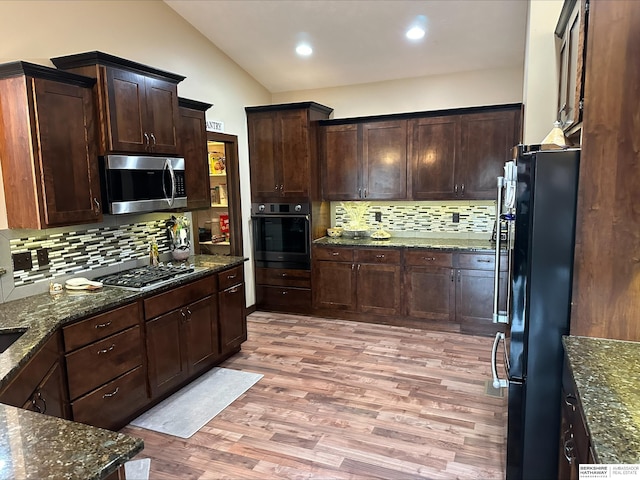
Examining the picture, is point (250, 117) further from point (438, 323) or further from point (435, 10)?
point (438, 323)

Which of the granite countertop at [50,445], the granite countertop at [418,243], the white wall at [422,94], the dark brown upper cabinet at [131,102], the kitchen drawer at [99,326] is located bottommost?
the kitchen drawer at [99,326]

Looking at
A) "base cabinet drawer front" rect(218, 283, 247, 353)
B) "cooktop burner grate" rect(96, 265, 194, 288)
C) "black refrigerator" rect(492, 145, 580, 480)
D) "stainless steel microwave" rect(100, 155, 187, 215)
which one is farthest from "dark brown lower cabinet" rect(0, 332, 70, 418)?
"black refrigerator" rect(492, 145, 580, 480)

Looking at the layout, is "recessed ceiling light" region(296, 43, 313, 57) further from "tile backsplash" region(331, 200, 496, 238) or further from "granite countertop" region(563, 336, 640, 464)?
"granite countertop" region(563, 336, 640, 464)

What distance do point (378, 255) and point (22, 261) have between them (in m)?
3.22

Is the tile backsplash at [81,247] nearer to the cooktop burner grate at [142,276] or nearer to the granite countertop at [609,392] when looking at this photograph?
the cooktop burner grate at [142,276]

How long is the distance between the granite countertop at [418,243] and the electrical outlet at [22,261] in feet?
Answer: 9.39

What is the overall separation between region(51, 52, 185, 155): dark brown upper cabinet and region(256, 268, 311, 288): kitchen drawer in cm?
221

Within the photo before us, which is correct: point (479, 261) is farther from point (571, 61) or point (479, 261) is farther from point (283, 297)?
point (571, 61)

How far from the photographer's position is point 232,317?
386 cm

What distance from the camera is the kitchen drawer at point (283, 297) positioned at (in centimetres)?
516

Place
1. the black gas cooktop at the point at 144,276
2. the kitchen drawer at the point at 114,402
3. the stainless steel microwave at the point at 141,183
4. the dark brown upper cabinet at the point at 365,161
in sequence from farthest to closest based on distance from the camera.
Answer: the dark brown upper cabinet at the point at 365,161
the black gas cooktop at the point at 144,276
the stainless steel microwave at the point at 141,183
the kitchen drawer at the point at 114,402

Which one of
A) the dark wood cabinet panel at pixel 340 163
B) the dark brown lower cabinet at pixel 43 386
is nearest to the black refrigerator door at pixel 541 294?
the dark brown lower cabinet at pixel 43 386

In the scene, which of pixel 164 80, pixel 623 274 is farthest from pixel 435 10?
pixel 623 274

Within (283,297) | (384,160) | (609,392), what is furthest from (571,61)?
(283,297)
